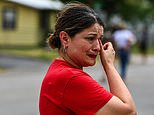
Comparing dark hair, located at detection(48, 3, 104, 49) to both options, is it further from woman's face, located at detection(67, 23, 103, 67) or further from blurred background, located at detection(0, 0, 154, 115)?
blurred background, located at detection(0, 0, 154, 115)

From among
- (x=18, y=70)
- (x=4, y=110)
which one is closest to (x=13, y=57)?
(x=18, y=70)

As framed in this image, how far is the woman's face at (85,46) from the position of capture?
2.96 meters

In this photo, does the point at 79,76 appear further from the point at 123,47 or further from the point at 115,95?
the point at 123,47

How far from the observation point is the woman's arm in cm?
282

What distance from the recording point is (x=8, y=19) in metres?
42.5

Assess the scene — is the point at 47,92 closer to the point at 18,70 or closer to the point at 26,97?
the point at 26,97

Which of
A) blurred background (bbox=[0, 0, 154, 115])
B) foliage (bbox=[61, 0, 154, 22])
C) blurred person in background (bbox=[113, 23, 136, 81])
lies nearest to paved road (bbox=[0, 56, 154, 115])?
blurred background (bbox=[0, 0, 154, 115])

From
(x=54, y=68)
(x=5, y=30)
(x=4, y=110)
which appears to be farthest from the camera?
(x=5, y=30)

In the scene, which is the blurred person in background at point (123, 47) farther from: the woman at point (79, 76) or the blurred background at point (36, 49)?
the woman at point (79, 76)

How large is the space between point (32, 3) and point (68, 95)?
4199 cm

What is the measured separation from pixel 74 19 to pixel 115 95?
46 cm

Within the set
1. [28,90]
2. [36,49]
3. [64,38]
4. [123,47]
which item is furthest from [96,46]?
[36,49]

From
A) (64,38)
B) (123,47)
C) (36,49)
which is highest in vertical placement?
(64,38)

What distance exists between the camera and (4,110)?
1095 cm
